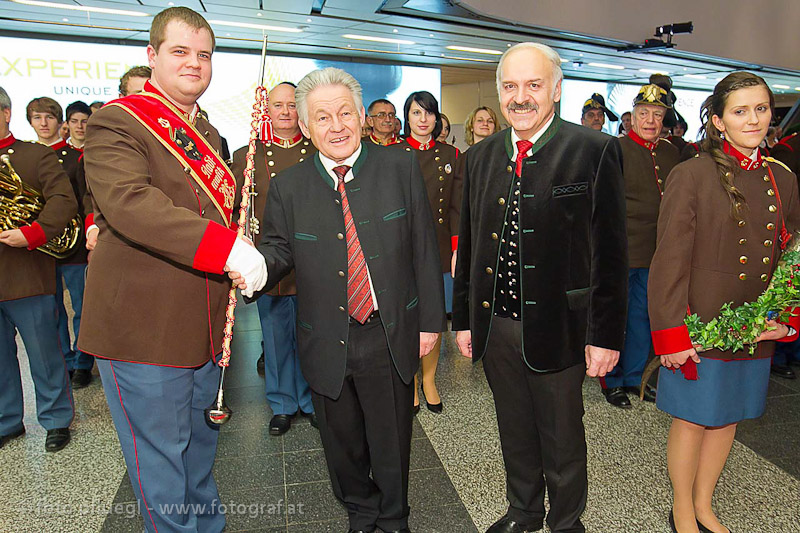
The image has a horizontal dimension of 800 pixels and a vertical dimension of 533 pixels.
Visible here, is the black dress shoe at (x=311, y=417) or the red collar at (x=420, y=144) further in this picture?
the red collar at (x=420, y=144)

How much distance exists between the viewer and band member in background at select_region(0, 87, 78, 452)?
2.96 metres

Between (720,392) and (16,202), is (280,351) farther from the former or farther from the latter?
(720,392)

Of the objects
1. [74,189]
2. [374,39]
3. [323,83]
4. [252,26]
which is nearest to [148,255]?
[323,83]

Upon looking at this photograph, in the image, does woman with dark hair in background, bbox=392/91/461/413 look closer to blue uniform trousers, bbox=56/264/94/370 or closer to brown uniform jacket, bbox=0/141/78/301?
brown uniform jacket, bbox=0/141/78/301

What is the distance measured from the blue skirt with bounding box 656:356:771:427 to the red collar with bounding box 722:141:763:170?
692 millimetres

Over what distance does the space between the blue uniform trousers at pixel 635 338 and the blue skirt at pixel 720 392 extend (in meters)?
1.48

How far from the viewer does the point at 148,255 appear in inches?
67.4

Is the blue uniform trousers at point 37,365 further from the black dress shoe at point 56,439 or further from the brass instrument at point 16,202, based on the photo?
the brass instrument at point 16,202

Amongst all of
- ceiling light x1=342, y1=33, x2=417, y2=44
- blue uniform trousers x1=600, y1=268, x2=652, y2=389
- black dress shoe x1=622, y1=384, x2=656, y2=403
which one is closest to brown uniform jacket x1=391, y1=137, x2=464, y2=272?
blue uniform trousers x1=600, y1=268, x2=652, y2=389

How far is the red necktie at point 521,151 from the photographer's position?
1920 mm

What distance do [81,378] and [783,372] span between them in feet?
16.1

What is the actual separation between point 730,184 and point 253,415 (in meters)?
2.80

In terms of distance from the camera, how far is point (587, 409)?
344 cm

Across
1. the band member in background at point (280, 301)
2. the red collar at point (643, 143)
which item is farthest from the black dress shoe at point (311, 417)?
the red collar at point (643, 143)
